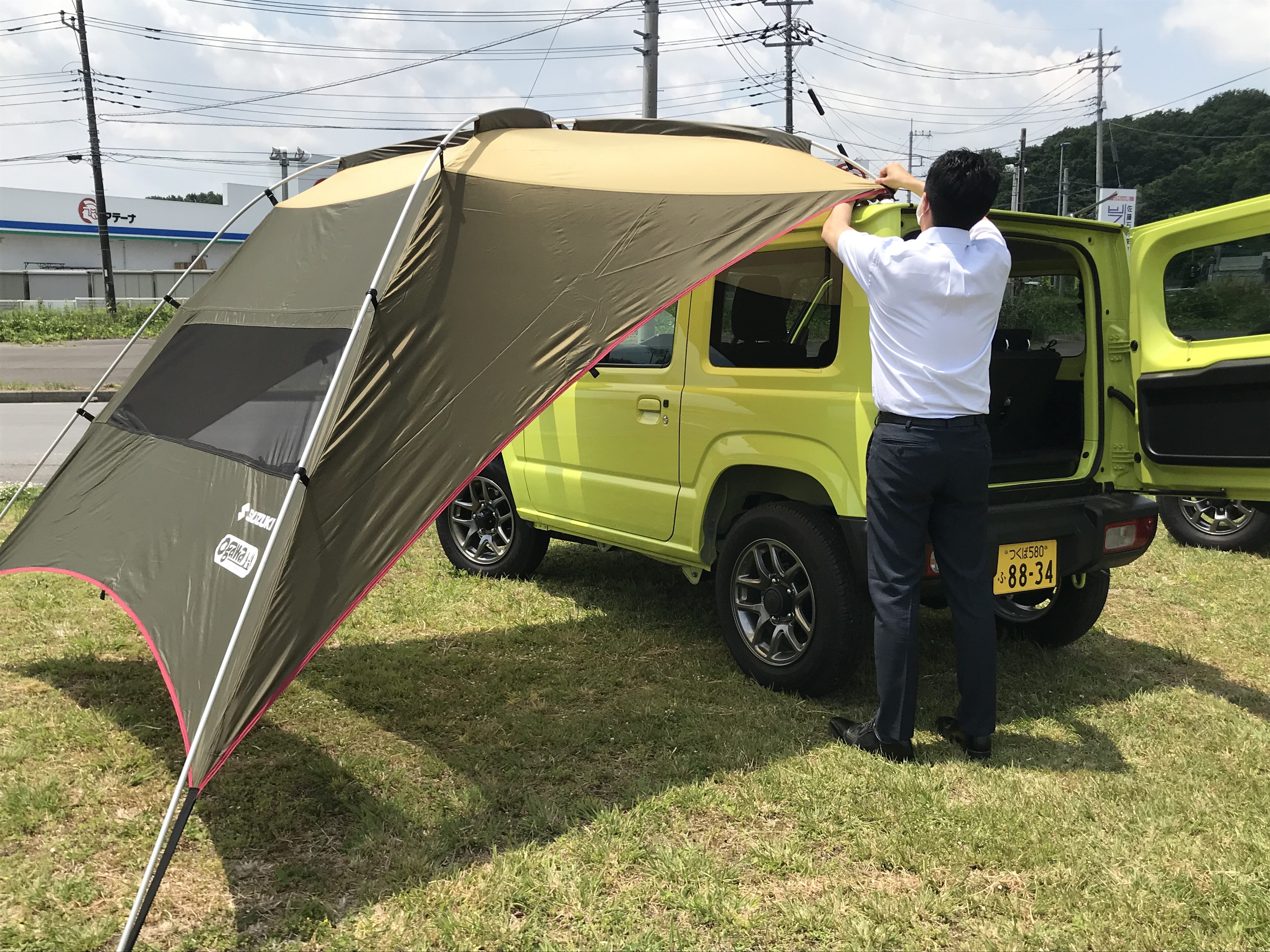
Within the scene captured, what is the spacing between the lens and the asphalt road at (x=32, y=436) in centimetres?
911

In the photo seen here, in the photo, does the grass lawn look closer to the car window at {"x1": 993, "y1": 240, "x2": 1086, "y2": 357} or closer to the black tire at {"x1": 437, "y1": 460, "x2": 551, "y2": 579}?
the black tire at {"x1": 437, "y1": 460, "x2": 551, "y2": 579}

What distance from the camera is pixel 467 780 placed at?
141 inches

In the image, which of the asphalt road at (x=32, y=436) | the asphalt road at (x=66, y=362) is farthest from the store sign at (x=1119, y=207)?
the asphalt road at (x=66, y=362)

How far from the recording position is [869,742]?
3730mm

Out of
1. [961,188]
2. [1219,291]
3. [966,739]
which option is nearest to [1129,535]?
[1219,291]

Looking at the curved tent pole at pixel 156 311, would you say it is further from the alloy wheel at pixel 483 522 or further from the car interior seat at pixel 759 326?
the car interior seat at pixel 759 326

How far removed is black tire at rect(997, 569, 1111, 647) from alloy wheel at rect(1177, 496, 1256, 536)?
2.52m

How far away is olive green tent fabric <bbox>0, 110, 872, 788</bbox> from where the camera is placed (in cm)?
316

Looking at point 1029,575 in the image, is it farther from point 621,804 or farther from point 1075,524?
point 621,804

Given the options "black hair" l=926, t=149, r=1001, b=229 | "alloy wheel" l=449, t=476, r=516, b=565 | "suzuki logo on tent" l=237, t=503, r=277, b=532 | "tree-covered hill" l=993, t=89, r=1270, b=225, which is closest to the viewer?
"suzuki logo on tent" l=237, t=503, r=277, b=532

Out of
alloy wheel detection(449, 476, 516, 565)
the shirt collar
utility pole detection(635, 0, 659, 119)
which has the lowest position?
alloy wheel detection(449, 476, 516, 565)

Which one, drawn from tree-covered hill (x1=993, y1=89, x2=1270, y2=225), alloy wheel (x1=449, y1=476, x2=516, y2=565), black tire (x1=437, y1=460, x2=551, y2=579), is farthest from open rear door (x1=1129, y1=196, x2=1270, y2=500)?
tree-covered hill (x1=993, y1=89, x2=1270, y2=225)

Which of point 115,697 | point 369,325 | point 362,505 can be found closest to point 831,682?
point 362,505

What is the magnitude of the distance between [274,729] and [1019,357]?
11.9 ft
